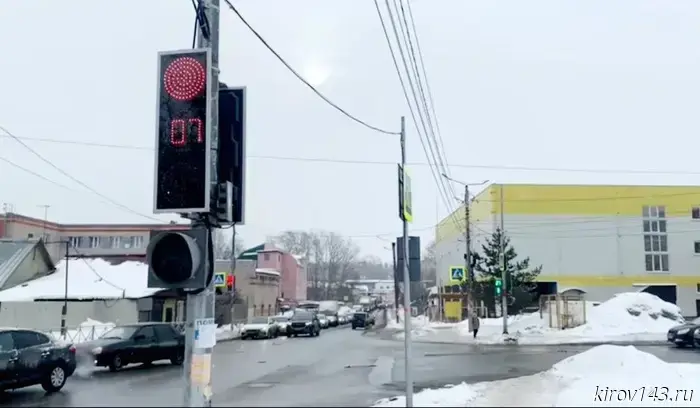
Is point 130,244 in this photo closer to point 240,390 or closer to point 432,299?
point 432,299

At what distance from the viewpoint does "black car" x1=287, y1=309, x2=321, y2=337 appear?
47.8m

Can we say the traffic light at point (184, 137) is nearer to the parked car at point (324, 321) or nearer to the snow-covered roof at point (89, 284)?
the snow-covered roof at point (89, 284)

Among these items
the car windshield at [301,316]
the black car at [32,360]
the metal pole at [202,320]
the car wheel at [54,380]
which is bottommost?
the car windshield at [301,316]

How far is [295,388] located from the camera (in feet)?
49.0

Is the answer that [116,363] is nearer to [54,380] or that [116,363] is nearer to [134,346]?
[134,346]

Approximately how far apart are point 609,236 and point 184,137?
68.6 meters

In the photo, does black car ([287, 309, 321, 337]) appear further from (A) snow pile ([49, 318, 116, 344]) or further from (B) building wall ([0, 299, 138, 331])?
(A) snow pile ([49, 318, 116, 344])

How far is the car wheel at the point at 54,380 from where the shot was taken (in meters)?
15.6

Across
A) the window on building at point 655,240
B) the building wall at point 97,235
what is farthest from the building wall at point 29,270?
the window on building at point 655,240

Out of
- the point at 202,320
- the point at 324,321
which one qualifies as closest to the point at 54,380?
the point at 202,320

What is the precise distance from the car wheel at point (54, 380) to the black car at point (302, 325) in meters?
32.1

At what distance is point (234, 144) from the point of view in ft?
25.8

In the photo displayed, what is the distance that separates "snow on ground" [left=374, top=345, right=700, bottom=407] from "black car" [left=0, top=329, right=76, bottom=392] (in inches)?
307

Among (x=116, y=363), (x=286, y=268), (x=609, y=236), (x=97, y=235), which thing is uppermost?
(x=97, y=235)
